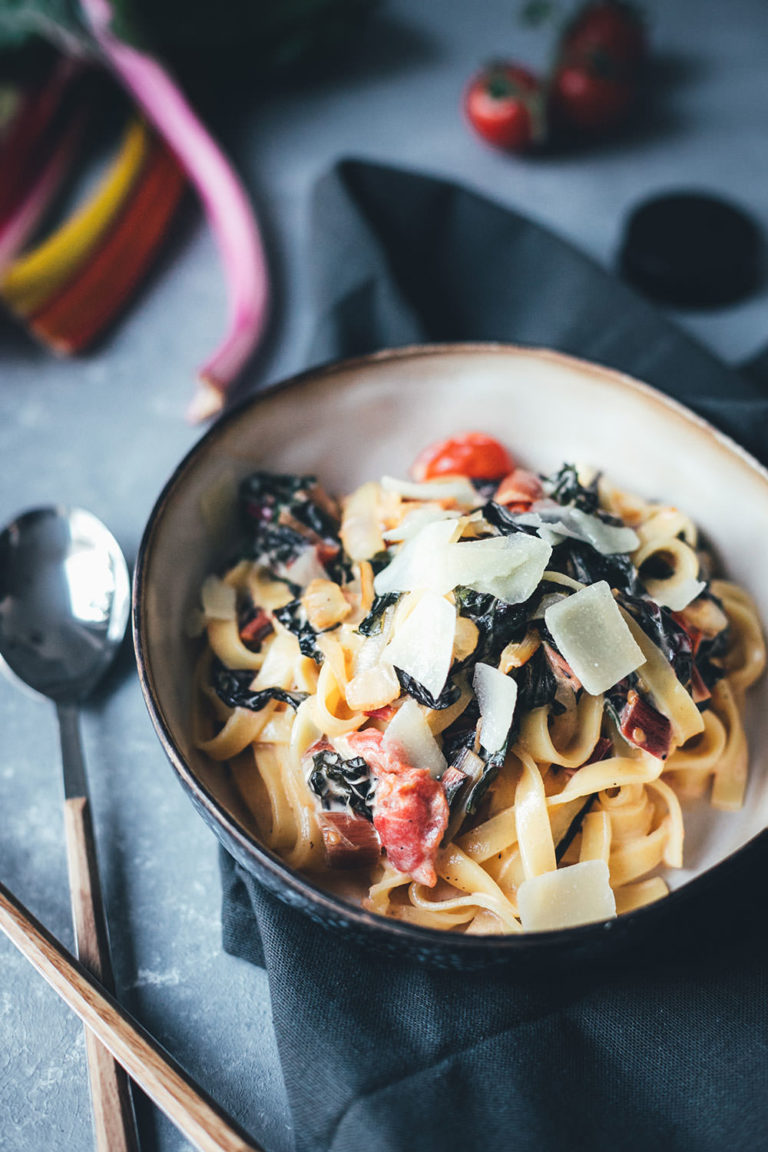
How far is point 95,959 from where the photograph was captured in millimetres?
3318

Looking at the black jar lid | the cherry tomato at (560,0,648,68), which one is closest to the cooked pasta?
the black jar lid

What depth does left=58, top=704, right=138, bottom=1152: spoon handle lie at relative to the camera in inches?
118

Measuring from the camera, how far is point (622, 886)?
11.2ft

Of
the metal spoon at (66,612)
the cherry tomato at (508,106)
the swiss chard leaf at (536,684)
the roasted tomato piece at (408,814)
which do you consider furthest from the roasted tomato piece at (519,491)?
the cherry tomato at (508,106)

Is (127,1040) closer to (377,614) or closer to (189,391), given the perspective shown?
(377,614)

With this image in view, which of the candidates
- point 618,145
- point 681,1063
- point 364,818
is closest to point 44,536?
point 364,818

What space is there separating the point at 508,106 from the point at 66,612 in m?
4.25

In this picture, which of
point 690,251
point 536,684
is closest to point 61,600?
point 536,684

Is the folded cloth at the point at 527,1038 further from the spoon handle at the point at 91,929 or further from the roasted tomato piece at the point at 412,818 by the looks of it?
the spoon handle at the point at 91,929

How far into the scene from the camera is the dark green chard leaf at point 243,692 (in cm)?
363

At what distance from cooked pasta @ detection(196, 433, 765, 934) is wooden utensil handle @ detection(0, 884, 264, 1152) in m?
0.71

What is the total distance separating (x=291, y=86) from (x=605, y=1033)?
6.31 metres

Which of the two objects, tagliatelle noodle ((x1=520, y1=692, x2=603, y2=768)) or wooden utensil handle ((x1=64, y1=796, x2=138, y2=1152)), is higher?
wooden utensil handle ((x1=64, y1=796, x2=138, y2=1152))

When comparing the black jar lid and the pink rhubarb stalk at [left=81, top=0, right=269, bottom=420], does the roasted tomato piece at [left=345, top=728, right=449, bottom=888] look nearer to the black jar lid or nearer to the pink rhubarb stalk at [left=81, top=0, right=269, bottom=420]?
the pink rhubarb stalk at [left=81, top=0, right=269, bottom=420]
